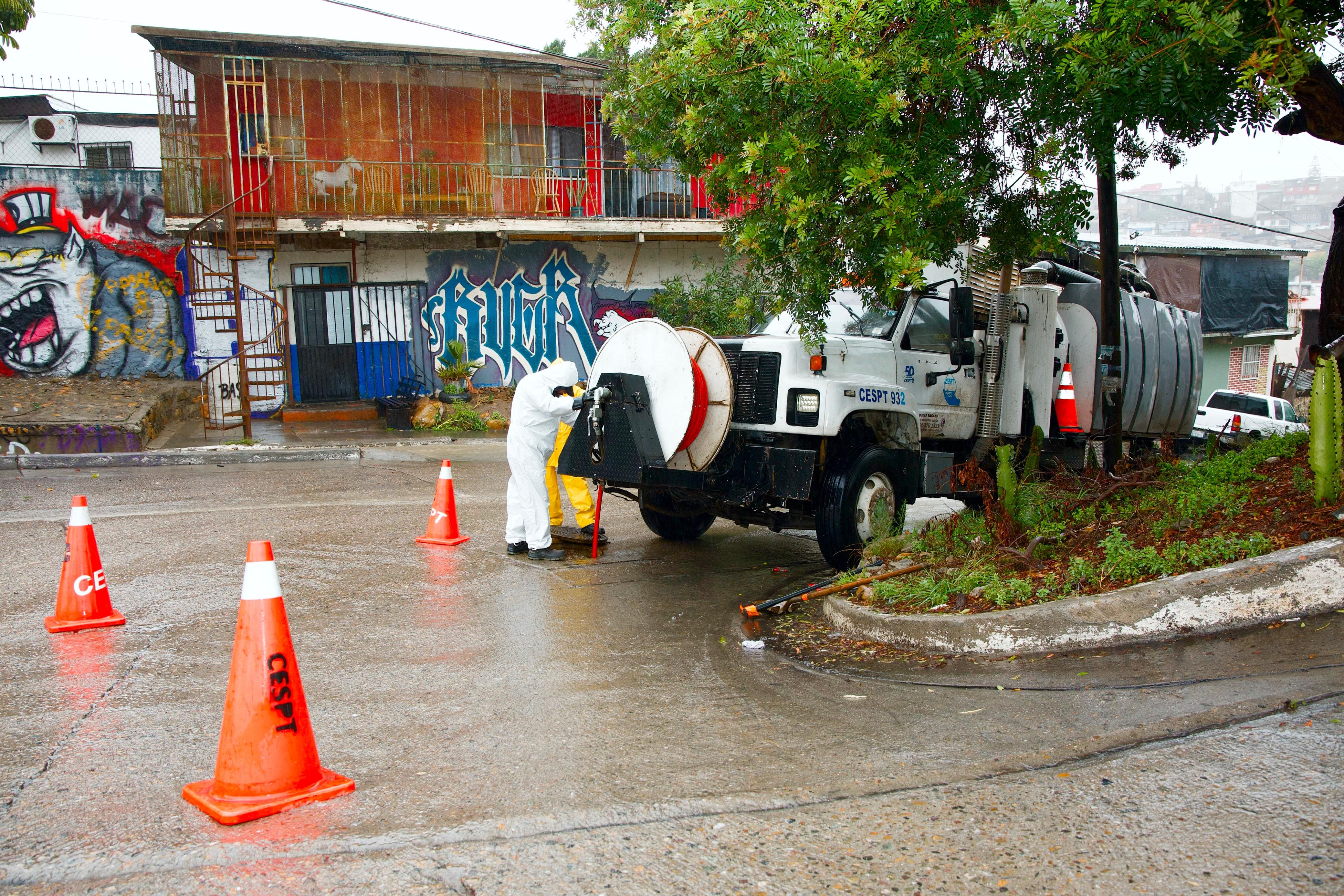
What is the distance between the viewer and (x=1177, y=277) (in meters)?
29.7

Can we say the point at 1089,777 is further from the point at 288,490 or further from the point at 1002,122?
the point at 288,490

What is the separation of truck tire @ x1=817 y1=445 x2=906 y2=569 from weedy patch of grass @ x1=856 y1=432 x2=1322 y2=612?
0.43m

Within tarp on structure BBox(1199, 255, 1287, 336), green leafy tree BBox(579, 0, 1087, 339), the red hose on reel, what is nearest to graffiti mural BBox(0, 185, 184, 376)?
green leafy tree BBox(579, 0, 1087, 339)

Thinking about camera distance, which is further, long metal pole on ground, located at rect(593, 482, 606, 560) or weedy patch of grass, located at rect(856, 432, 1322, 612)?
long metal pole on ground, located at rect(593, 482, 606, 560)

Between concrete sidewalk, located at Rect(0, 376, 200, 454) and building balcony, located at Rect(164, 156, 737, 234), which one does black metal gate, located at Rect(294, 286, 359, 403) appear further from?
concrete sidewalk, located at Rect(0, 376, 200, 454)

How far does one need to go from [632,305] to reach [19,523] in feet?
44.7

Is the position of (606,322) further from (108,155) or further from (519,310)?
(108,155)

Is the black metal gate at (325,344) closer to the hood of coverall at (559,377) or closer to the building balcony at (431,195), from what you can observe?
the building balcony at (431,195)

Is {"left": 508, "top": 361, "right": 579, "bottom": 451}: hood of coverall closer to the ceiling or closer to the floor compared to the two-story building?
closer to the floor

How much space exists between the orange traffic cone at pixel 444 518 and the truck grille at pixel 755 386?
2.65m

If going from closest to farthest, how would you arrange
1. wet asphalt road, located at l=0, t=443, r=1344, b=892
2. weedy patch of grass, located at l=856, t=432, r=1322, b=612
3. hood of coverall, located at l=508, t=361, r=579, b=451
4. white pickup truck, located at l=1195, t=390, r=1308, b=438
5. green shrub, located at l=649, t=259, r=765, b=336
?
wet asphalt road, located at l=0, t=443, r=1344, b=892 < weedy patch of grass, located at l=856, t=432, r=1322, b=612 < hood of coverall, located at l=508, t=361, r=579, b=451 < green shrub, located at l=649, t=259, r=765, b=336 < white pickup truck, located at l=1195, t=390, r=1308, b=438

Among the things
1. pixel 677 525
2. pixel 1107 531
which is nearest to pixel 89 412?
pixel 677 525

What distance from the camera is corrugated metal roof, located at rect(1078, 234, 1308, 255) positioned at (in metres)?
29.0

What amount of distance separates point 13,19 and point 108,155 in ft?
49.4
